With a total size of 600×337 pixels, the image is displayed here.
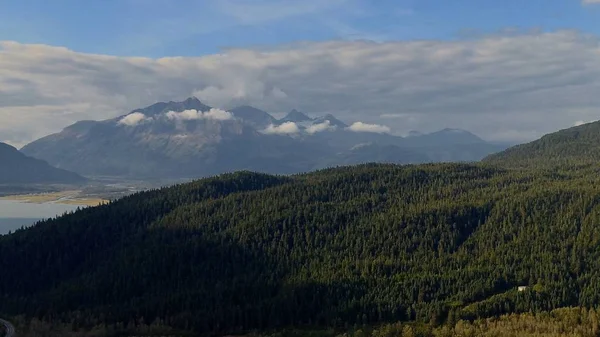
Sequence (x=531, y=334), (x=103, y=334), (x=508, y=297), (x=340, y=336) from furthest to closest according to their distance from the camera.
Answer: (x=508, y=297) → (x=103, y=334) → (x=340, y=336) → (x=531, y=334)

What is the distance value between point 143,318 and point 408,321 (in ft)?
276

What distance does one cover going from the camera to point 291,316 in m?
195

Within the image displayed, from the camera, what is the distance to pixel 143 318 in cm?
19912

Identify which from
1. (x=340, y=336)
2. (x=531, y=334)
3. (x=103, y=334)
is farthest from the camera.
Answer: (x=103, y=334)

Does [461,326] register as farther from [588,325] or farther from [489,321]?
[588,325]

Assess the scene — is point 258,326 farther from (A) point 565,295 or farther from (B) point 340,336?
(A) point 565,295

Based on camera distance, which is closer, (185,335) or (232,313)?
(185,335)

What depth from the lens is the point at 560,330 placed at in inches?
6265

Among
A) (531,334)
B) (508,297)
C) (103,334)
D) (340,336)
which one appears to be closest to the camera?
(531,334)

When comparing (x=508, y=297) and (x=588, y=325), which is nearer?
(x=588, y=325)

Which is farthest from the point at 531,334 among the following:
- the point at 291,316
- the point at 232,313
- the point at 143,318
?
the point at 143,318

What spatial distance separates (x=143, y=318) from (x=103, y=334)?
763 inches

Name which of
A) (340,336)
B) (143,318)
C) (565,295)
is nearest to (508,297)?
(565,295)

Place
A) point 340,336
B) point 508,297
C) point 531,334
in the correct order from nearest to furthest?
point 531,334
point 340,336
point 508,297
